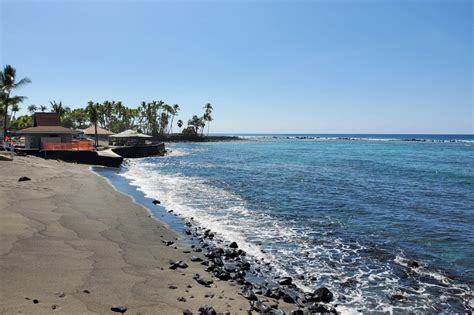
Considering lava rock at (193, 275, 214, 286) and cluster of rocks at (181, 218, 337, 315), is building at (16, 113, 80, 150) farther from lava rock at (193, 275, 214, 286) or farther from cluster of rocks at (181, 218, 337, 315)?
lava rock at (193, 275, 214, 286)

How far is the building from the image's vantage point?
3866 centimetres

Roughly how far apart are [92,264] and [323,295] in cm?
538

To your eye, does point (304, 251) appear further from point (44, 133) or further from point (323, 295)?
point (44, 133)

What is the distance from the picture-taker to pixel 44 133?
38.6 meters

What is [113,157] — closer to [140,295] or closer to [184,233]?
[184,233]

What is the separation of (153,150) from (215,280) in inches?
2102

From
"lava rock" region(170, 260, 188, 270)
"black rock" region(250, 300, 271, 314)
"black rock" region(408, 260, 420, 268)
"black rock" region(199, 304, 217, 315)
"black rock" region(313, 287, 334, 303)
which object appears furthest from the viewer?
"black rock" region(408, 260, 420, 268)

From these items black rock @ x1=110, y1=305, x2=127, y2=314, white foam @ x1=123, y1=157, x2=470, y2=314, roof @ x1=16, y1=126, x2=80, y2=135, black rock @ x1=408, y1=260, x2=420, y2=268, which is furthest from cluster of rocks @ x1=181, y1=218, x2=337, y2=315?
roof @ x1=16, y1=126, x2=80, y2=135

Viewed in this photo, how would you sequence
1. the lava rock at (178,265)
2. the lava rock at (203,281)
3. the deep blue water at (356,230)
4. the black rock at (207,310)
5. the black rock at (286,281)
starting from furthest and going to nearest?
the lava rock at (178,265) < the deep blue water at (356,230) < the black rock at (286,281) < the lava rock at (203,281) < the black rock at (207,310)

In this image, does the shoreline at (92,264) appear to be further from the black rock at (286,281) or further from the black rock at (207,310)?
the black rock at (286,281)

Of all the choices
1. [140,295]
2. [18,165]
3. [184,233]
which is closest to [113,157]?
[18,165]

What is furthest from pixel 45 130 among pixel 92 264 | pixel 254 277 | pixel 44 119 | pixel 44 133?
pixel 254 277

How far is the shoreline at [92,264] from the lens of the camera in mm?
6555

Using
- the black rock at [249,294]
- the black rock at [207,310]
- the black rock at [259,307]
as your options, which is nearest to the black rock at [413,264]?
the black rock at [249,294]
